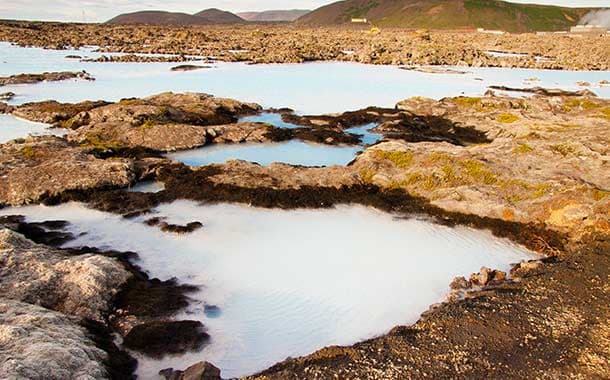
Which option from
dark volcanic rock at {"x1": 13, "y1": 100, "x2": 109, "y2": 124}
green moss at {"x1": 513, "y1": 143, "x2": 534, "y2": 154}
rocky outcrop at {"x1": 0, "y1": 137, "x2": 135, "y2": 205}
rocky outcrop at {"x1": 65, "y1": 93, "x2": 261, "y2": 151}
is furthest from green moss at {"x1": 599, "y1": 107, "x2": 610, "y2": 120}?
dark volcanic rock at {"x1": 13, "y1": 100, "x2": 109, "y2": 124}

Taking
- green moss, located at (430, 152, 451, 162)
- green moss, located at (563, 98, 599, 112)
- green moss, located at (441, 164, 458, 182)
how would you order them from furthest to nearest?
green moss, located at (563, 98, 599, 112) < green moss, located at (430, 152, 451, 162) < green moss, located at (441, 164, 458, 182)

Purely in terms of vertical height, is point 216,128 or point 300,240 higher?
point 216,128

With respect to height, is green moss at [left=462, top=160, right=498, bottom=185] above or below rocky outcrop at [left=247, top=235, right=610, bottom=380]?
above

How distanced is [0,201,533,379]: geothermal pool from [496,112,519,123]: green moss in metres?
15.5

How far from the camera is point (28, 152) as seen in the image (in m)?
18.5

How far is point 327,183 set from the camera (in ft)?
56.9

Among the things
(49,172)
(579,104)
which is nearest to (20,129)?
(49,172)

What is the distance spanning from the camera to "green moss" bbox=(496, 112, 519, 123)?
2692 cm

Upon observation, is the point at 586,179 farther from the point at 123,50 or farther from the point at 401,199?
the point at 123,50

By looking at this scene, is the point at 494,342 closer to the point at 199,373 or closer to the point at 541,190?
the point at 199,373

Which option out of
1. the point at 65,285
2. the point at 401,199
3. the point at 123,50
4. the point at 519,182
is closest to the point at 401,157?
the point at 401,199

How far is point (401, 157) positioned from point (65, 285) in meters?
13.1

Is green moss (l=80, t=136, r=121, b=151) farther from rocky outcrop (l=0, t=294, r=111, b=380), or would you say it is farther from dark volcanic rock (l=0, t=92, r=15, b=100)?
dark volcanic rock (l=0, t=92, r=15, b=100)

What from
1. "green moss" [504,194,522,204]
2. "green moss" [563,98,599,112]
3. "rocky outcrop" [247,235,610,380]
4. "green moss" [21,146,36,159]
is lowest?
"rocky outcrop" [247,235,610,380]
